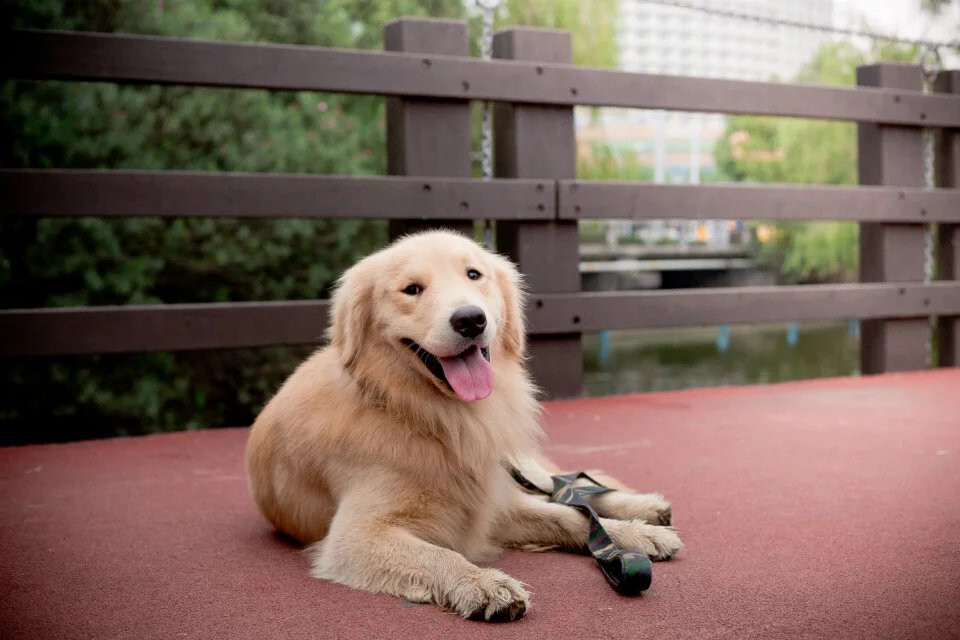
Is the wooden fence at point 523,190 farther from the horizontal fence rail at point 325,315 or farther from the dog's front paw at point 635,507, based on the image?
the dog's front paw at point 635,507

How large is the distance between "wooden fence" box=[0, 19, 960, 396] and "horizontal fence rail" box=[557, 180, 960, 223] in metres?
0.01

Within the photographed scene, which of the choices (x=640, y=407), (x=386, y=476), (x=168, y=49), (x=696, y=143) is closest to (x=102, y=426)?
(x=168, y=49)

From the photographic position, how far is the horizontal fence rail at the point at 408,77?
4.32 m

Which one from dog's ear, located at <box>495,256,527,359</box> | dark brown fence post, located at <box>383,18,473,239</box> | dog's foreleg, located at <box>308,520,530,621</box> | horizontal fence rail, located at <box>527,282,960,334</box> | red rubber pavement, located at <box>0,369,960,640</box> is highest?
dark brown fence post, located at <box>383,18,473,239</box>

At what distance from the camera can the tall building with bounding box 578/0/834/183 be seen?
7.34 m

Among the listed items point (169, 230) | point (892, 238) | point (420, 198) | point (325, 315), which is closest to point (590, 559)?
point (325, 315)

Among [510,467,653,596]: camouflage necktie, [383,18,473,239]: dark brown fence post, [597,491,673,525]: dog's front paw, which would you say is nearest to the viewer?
[510,467,653,596]: camouflage necktie

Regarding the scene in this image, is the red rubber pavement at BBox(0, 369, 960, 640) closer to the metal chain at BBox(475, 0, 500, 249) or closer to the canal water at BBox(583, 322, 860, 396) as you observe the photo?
the metal chain at BBox(475, 0, 500, 249)

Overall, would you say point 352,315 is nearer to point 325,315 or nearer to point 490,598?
point 490,598

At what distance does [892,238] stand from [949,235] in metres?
0.68

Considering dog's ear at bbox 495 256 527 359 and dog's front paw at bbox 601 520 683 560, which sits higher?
dog's ear at bbox 495 256 527 359

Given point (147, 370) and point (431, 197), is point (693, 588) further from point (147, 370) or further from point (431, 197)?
point (147, 370)

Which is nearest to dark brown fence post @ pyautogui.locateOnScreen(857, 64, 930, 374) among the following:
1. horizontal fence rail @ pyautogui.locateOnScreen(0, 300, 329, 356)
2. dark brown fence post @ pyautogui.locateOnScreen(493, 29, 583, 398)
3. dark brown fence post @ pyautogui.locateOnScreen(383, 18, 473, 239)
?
dark brown fence post @ pyautogui.locateOnScreen(493, 29, 583, 398)

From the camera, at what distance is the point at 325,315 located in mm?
4797
